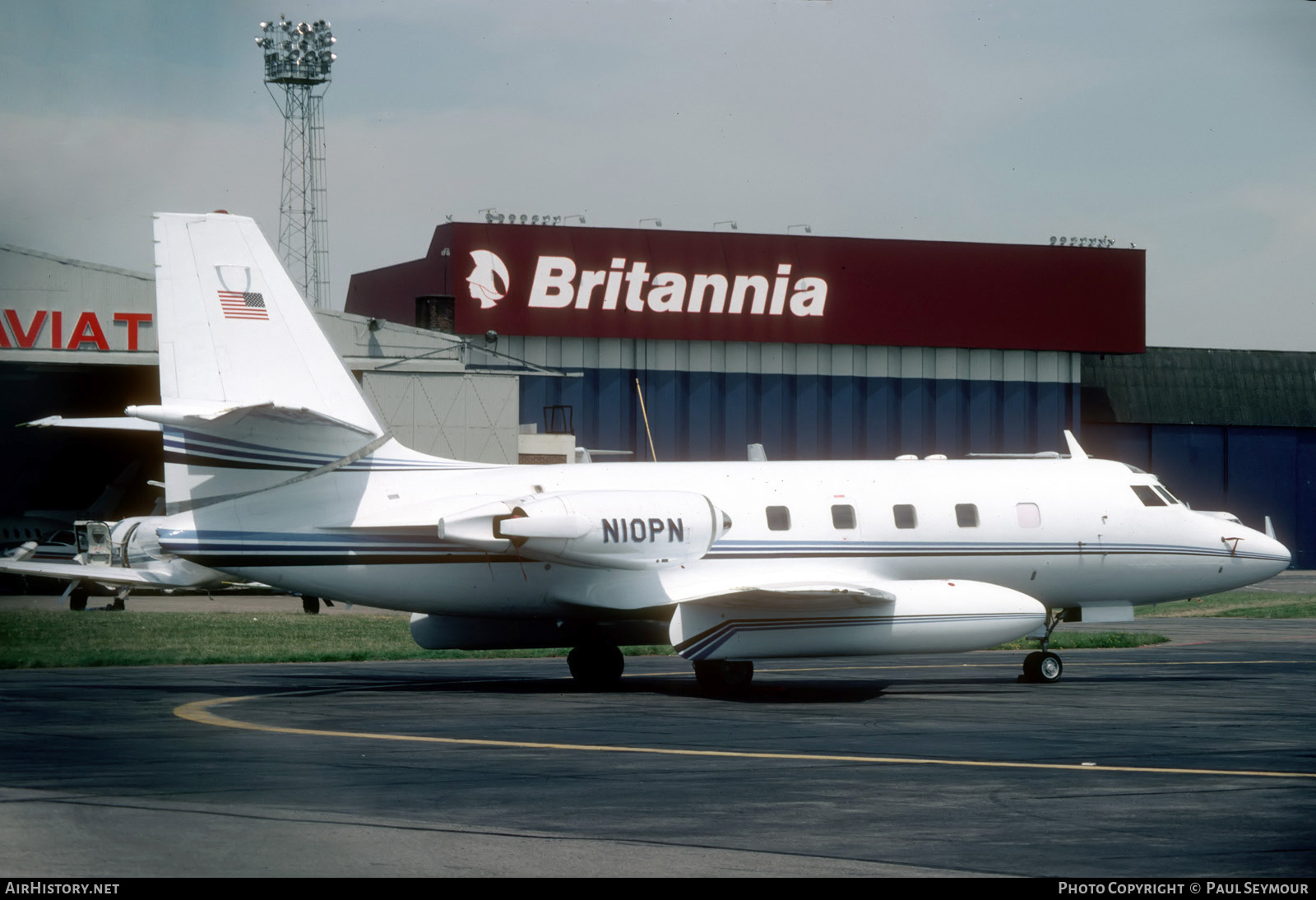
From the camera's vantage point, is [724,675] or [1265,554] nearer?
[724,675]

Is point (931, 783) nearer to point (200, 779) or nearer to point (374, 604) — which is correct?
point (200, 779)

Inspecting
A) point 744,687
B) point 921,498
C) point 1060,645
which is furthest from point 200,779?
point 1060,645

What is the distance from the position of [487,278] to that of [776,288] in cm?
1139

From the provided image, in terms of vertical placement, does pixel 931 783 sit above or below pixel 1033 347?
below

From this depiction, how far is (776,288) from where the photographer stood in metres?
59.6

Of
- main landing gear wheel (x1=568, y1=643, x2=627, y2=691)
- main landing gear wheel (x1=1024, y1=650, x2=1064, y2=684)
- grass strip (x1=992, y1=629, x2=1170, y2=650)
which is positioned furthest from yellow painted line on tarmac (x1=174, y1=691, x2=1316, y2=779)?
grass strip (x1=992, y1=629, x2=1170, y2=650)

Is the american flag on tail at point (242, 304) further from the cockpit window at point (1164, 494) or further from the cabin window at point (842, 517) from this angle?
the cockpit window at point (1164, 494)

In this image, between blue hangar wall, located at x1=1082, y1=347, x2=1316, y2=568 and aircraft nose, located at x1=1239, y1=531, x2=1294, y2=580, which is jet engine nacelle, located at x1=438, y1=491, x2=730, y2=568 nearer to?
aircraft nose, located at x1=1239, y1=531, x2=1294, y2=580

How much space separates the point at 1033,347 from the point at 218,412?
156ft

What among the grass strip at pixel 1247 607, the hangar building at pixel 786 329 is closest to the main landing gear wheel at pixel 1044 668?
the grass strip at pixel 1247 607

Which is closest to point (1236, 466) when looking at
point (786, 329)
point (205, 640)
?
point (786, 329)

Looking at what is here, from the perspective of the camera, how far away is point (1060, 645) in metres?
34.8

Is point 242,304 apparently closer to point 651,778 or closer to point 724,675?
point 724,675

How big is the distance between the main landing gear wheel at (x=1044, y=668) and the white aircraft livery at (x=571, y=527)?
0.06m
